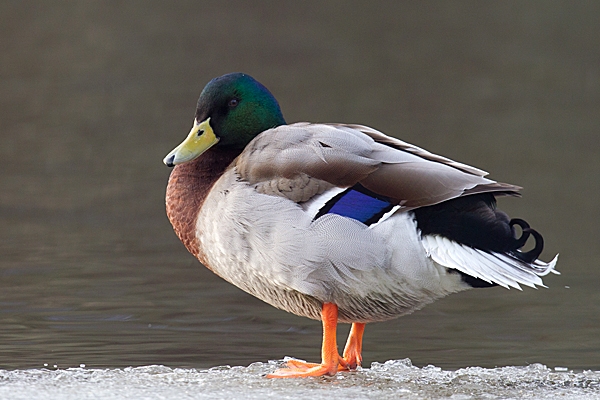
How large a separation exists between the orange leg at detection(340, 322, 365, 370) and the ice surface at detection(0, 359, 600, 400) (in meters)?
0.06

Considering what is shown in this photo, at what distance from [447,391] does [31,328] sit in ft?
8.44

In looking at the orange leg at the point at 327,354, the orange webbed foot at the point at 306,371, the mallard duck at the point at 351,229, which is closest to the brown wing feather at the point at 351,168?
the mallard duck at the point at 351,229

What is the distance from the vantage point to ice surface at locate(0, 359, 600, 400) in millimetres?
3748

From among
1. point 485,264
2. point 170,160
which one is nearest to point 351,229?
point 485,264

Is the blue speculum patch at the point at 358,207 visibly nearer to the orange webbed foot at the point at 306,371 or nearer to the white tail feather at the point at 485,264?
the white tail feather at the point at 485,264

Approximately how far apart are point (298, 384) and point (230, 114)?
120cm

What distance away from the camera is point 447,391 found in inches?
153

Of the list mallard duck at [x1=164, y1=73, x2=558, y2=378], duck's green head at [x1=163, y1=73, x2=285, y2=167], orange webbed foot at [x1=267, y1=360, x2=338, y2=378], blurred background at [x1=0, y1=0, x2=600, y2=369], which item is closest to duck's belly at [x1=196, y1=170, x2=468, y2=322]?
mallard duck at [x1=164, y1=73, x2=558, y2=378]

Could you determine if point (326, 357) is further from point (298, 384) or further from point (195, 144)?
point (195, 144)

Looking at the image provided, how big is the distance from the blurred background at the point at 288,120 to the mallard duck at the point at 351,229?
106 centimetres

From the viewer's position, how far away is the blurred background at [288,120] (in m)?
5.58

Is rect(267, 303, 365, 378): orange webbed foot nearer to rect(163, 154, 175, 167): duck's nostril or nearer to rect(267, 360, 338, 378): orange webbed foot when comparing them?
rect(267, 360, 338, 378): orange webbed foot

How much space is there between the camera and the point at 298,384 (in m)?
3.99

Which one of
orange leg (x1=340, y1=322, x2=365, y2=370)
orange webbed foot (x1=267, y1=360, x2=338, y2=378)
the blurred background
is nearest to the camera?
orange webbed foot (x1=267, y1=360, x2=338, y2=378)
